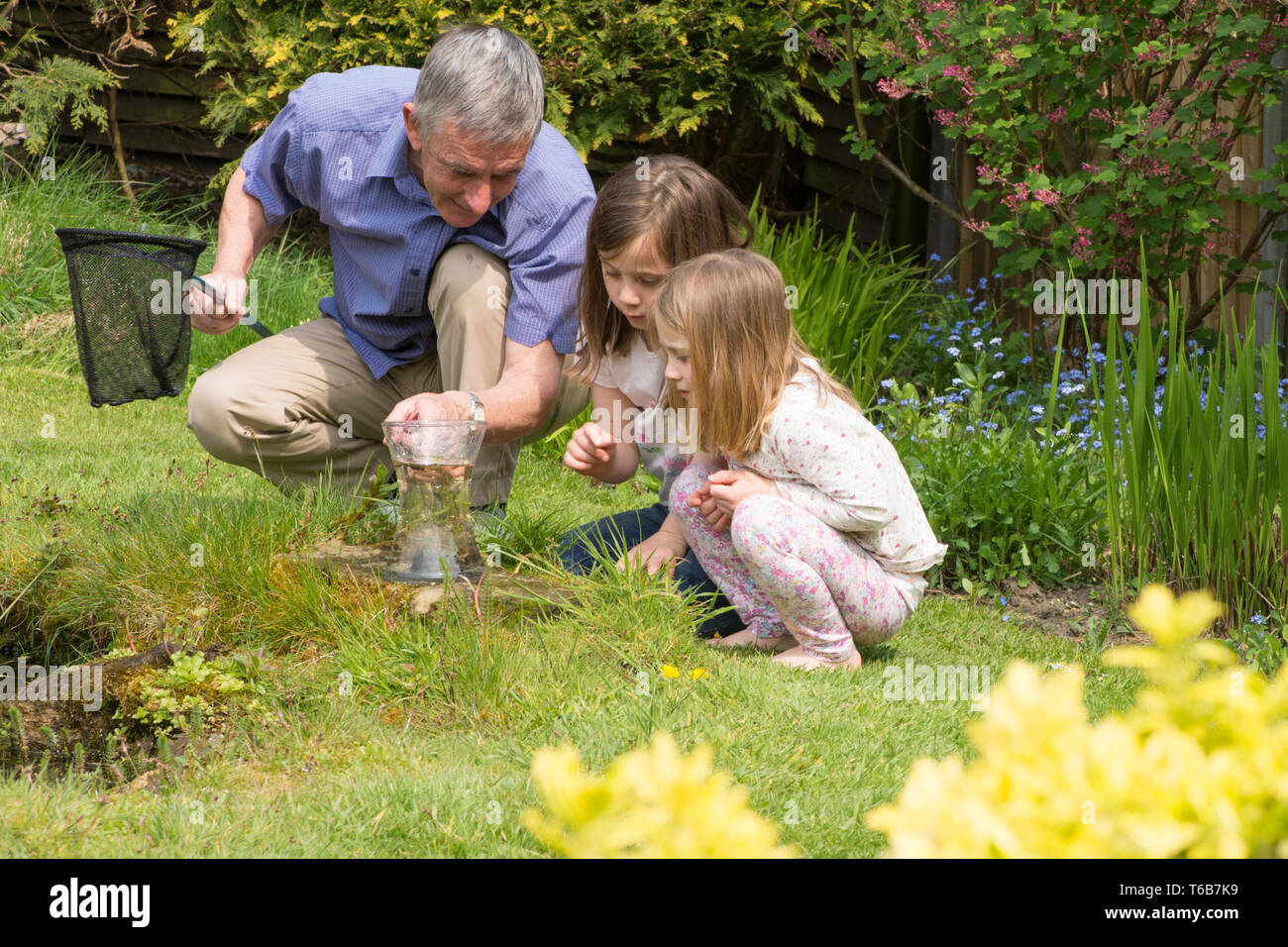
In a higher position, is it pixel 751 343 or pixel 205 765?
pixel 751 343

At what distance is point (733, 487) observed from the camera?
102 inches

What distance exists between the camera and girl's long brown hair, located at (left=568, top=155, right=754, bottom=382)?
9.12ft

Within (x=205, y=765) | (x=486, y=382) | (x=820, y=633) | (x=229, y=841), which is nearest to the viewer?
(x=229, y=841)

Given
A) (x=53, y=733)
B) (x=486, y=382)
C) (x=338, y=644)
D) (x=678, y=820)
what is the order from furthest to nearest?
1. (x=486, y=382)
2. (x=338, y=644)
3. (x=53, y=733)
4. (x=678, y=820)

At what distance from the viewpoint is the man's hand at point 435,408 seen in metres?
2.65

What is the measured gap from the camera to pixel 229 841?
5.80 ft

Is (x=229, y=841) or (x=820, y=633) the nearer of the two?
(x=229, y=841)

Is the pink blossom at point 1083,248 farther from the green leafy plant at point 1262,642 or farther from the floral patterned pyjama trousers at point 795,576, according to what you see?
the floral patterned pyjama trousers at point 795,576

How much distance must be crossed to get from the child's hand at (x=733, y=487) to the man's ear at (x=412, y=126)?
1.10 metres

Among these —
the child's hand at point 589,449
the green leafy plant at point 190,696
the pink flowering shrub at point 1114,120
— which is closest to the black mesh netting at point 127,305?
the child's hand at point 589,449
